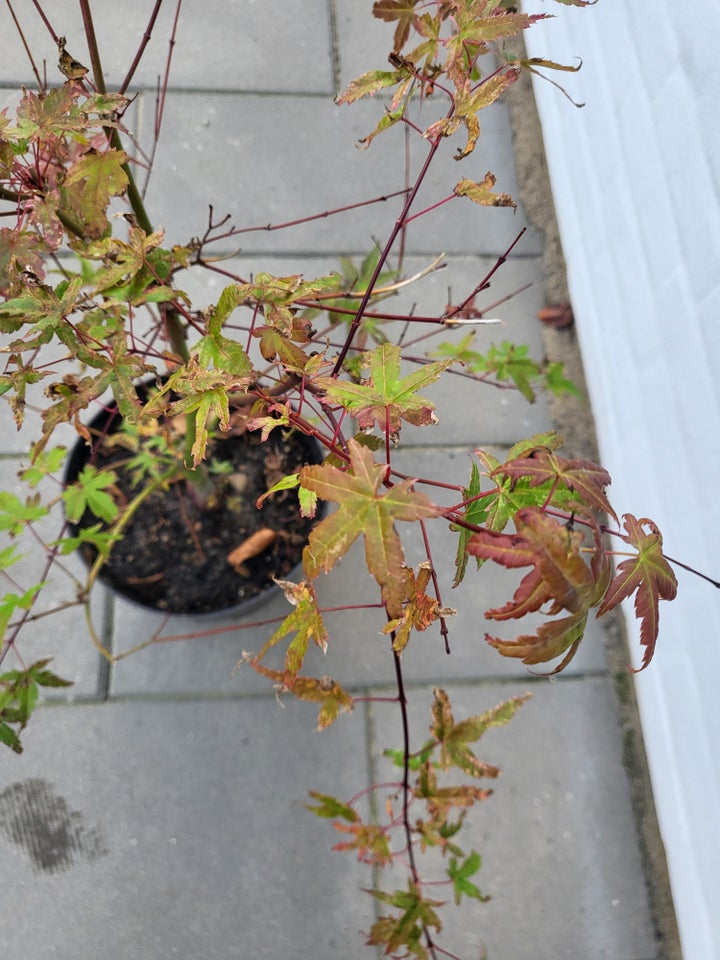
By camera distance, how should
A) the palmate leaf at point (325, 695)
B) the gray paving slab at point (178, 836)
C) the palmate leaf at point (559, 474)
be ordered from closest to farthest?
the palmate leaf at point (559, 474) → the palmate leaf at point (325, 695) → the gray paving slab at point (178, 836)

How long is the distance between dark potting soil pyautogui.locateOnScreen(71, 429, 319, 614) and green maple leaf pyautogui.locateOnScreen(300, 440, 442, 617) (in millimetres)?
728

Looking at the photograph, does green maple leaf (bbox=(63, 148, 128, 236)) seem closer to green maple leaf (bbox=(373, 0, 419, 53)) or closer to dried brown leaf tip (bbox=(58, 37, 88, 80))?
dried brown leaf tip (bbox=(58, 37, 88, 80))

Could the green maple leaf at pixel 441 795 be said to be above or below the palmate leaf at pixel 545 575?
below

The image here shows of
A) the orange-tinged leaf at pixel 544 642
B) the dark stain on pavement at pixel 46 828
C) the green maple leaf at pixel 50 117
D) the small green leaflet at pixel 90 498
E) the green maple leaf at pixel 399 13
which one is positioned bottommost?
the dark stain on pavement at pixel 46 828

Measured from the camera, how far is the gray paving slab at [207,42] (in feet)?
6.01

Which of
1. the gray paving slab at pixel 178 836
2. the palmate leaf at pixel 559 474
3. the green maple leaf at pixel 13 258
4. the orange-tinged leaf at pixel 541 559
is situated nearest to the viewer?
the orange-tinged leaf at pixel 541 559

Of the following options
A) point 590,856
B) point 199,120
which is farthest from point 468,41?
point 590,856

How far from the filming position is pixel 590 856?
141 cm

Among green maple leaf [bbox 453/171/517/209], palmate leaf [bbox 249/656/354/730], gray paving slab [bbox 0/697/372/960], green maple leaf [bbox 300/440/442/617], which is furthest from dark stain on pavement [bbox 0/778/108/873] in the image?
green maple leaf [bbox 453/171/517/209]

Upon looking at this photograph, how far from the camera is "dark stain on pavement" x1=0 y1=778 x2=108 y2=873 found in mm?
1352

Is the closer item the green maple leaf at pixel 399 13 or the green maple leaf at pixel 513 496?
the green maple leaf at pixel 513 496

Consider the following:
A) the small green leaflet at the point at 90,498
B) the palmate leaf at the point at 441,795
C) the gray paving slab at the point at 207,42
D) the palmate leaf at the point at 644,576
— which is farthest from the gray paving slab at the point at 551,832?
the gray paving slab at the point at 207,42

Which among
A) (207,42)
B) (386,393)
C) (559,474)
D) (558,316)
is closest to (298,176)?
(207,42)

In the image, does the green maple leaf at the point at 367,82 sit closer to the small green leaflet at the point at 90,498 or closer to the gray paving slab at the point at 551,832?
the small green leaflet at the point at 90,498
